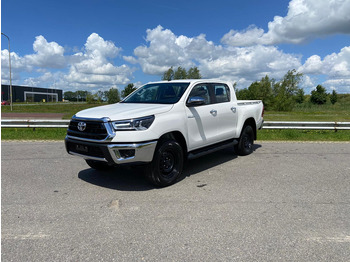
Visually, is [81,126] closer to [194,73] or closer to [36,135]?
[36,135]

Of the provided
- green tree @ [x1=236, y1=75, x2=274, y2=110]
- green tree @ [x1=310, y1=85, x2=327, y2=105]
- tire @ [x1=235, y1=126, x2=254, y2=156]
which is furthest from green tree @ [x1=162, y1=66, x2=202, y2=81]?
green tree @ [x1=310, y1=85, x2=327, y2=105]

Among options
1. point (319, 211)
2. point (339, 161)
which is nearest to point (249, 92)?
point (339, 161)

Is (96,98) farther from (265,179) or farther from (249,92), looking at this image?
(265,179)

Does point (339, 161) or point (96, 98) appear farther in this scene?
point (96, 98)

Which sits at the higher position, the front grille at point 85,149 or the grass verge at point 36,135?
the front grille at point 85,149

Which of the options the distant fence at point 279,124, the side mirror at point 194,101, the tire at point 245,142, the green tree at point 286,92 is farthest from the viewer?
the green tree at point 286,92

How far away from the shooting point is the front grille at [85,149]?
446 centimetres

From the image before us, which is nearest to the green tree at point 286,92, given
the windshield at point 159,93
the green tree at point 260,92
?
the green tree at point 260,92

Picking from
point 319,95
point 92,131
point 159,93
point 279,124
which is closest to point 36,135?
point 159,93

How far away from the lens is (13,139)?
32.0 ft

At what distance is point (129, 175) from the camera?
219 inches

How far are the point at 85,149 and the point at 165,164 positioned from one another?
53.1 inches

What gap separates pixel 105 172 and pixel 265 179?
313cm

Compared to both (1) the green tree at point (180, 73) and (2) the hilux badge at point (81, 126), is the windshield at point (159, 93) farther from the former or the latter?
(1) the green tree at point (180, 73)
